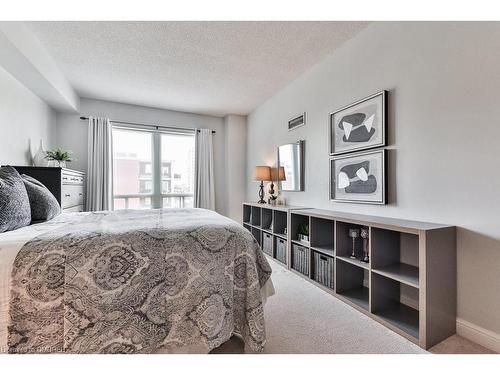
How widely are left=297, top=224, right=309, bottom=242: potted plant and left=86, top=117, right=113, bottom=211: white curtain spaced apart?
313cm

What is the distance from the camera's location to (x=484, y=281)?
1.50 meters

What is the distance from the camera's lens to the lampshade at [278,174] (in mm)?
3613

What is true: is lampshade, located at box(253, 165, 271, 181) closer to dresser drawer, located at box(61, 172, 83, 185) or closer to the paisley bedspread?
the paisley bedspread

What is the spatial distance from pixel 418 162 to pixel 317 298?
1.42 m

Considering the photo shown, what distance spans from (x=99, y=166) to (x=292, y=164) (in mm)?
3134

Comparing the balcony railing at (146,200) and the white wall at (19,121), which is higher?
the white wall at (19,121)

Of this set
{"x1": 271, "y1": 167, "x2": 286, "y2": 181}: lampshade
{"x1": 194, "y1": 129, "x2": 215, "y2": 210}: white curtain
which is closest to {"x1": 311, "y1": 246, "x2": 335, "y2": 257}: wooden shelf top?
{"x1": 271, "y1": 167, "x2": 286, "y2": 181}: lampshade

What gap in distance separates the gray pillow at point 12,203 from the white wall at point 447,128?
8.76 ft

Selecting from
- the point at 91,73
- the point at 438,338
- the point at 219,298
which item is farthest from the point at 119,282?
the point at 91,73

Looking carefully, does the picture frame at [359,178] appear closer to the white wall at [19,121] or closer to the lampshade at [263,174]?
the lampshade at [263,174]

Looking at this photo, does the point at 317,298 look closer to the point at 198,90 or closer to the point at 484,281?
the point at 484,281

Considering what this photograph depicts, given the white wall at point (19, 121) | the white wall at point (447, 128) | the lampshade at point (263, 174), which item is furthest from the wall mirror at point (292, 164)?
the white wall at point (19, 121)

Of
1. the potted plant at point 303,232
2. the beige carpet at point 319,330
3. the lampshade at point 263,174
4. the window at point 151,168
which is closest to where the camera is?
the beige carpet at point 319,330
